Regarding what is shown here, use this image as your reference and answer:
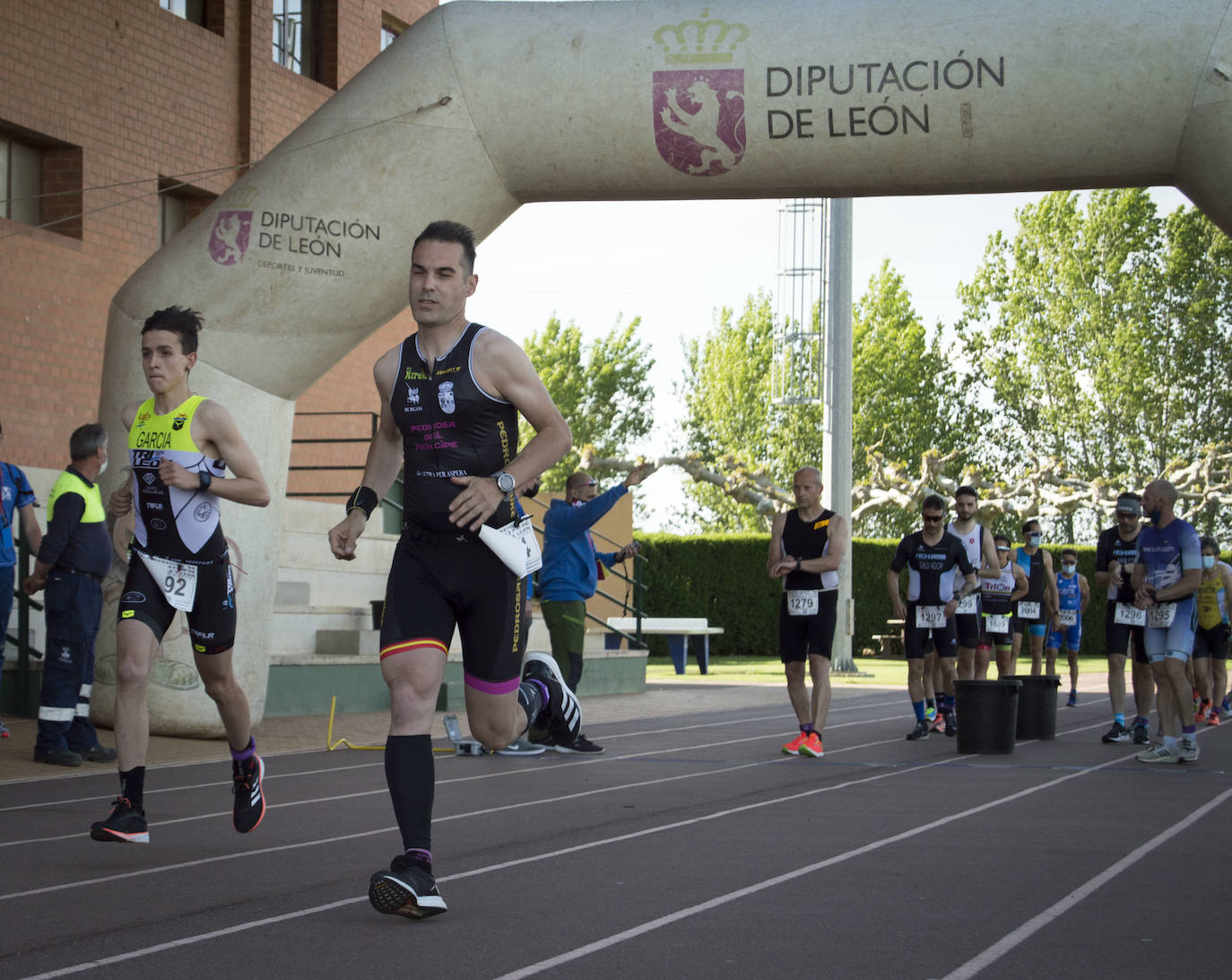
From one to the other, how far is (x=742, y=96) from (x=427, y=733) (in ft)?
21.7

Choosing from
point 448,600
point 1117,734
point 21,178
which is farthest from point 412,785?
point 21,178

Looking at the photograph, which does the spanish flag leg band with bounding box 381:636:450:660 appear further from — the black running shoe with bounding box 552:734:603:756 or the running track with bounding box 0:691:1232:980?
the black running shoe with bounding box 552:734:603:756

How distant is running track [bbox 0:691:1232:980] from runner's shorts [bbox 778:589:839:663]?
86cm

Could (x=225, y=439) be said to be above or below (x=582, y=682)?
above

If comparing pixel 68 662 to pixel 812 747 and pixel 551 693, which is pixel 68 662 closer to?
pixel 551 693

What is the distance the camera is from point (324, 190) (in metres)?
10.9

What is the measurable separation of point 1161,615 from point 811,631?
237 centimetres

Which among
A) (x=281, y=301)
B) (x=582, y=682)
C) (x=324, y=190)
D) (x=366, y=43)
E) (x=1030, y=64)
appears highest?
(x=366, y=43)

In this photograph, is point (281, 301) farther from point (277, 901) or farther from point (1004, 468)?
point (1004, 468)

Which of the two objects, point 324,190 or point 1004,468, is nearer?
point 324,190

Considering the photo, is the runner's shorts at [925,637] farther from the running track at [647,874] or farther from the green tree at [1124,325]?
the green tree at [1124,325]

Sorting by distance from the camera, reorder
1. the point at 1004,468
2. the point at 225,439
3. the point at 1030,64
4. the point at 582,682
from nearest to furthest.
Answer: the point at 225,439, the point at 1030,64, the point at 582,682, the point at 1004,468

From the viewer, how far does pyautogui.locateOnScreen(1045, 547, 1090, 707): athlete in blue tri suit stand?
18.1m

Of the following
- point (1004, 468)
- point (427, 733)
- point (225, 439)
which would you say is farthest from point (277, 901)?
point (1004, 468)
